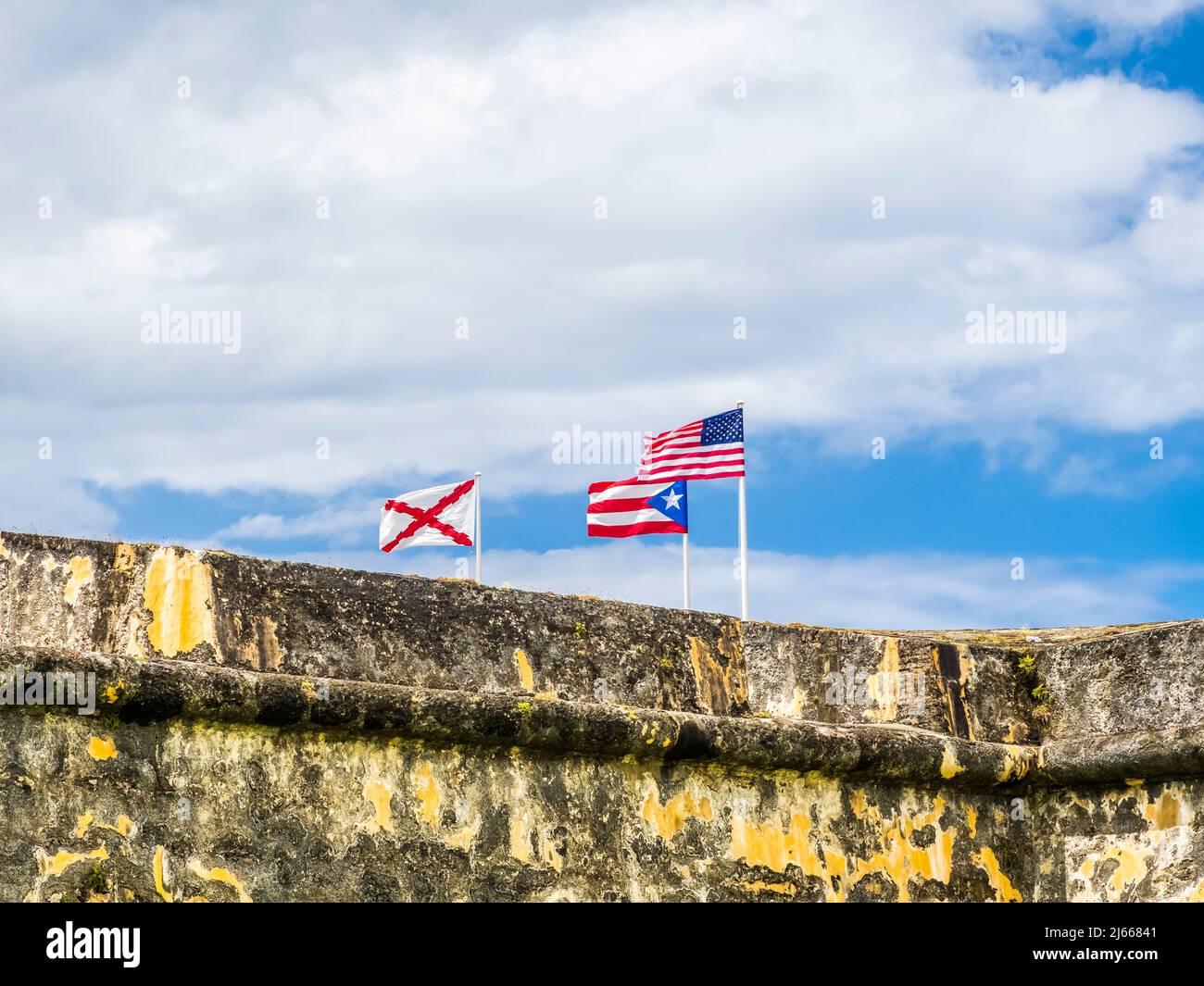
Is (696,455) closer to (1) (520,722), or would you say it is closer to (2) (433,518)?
(2) (433,518)

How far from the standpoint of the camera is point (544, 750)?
20.9 feet

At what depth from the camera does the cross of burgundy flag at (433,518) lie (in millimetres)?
11609

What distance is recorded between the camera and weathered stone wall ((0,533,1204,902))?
5527mm

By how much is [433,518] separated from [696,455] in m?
2.06

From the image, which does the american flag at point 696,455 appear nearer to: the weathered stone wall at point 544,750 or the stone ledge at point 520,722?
the weathered stone wall at point 544,750

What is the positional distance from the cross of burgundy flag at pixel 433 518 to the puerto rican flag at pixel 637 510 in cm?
101

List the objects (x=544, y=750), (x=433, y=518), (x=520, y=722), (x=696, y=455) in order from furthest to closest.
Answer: (x=433, y=518)
(x=696, y=455)
(x=544, y=750)
(x=520, y=722)

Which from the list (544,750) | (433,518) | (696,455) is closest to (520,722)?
(544,750)

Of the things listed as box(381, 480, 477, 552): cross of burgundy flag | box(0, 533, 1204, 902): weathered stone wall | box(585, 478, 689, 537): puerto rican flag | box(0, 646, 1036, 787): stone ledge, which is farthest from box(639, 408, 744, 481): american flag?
box(0, 646, 1036, 787): stone ledge

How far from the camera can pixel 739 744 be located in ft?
22.3
